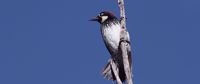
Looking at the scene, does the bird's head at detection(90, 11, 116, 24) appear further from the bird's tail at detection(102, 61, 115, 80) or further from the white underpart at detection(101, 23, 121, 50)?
the bird's tail at detection(102, 61, 115, 80)

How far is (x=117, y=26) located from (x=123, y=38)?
2577 millimetres

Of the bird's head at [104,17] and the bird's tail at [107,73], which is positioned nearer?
the bird's tail at [107,73]

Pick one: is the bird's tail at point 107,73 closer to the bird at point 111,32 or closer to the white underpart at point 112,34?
the bird at point 111,32

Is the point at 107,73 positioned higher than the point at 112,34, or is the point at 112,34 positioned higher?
the point at 112,34

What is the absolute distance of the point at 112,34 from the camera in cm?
1134

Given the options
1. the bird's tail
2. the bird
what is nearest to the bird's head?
the bird

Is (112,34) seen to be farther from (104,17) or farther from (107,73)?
(107,73)

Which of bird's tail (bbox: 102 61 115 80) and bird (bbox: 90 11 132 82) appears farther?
bird (bbox: 90 11 132 82)

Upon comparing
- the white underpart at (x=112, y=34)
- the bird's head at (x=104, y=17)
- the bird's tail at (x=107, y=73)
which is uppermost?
the bird's head at (x=104, y=17)

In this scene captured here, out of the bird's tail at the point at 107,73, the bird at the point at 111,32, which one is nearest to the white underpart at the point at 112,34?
the bird at the point at 111,32

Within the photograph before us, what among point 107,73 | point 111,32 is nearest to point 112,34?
point 111,32

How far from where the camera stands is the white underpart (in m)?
11.3

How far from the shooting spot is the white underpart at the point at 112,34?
11.3 meters

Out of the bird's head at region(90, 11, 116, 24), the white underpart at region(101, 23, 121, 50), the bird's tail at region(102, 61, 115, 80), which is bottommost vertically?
the bird's tail at region(102, 61, 115, 80)
